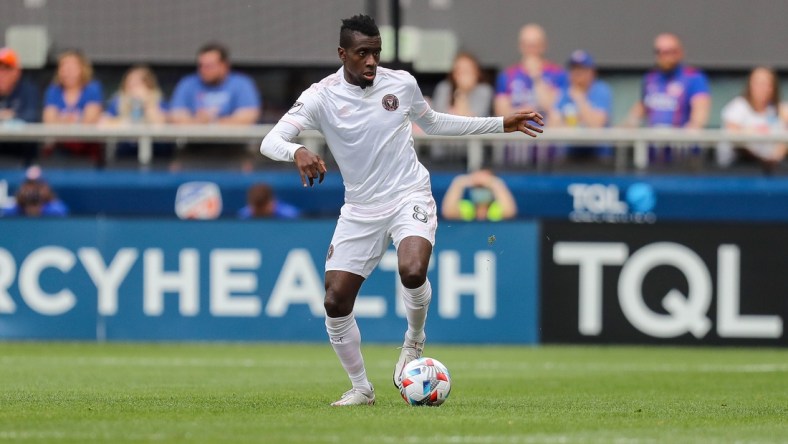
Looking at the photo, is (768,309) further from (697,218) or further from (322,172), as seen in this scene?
(322,172)

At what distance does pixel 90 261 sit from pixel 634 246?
18.2 ft

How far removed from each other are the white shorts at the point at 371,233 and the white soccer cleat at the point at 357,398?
2.28 ft

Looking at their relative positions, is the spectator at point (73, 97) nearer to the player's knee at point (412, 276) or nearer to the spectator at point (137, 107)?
the spectator at point (137, 107)

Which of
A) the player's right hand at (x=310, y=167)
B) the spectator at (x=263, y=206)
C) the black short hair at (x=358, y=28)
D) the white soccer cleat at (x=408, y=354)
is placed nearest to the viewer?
the player's right hand at (x=310, y=167)

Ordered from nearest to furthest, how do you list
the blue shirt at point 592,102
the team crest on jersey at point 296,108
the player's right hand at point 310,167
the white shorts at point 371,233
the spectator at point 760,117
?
1. the player's right hand at point 310,167
2. the team crest on jersey at point 296,108
3. the white shorts at point 371,233
4. the spectator at point 760,117
5. the blue shirt at point 592,102

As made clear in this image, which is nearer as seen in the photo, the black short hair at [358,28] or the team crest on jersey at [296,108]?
the black short hair at [358,28]

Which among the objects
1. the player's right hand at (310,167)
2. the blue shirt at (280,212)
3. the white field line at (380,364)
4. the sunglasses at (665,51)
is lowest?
the white field line at (380,364)

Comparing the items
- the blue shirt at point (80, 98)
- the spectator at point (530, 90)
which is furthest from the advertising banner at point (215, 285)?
the blue shirt at point (80, 98)

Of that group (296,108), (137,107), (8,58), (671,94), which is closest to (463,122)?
(296,108)

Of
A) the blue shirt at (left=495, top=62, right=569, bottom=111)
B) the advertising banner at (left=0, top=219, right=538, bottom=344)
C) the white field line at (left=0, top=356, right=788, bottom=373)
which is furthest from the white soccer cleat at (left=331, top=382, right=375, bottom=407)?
the blue shirt at (left=495, top=62, right=569, bottom=111)

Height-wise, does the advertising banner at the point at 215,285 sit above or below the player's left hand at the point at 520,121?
below

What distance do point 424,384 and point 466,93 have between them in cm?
820

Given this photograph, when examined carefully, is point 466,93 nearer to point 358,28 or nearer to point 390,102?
point 390,102

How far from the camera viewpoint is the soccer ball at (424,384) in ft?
30.2
